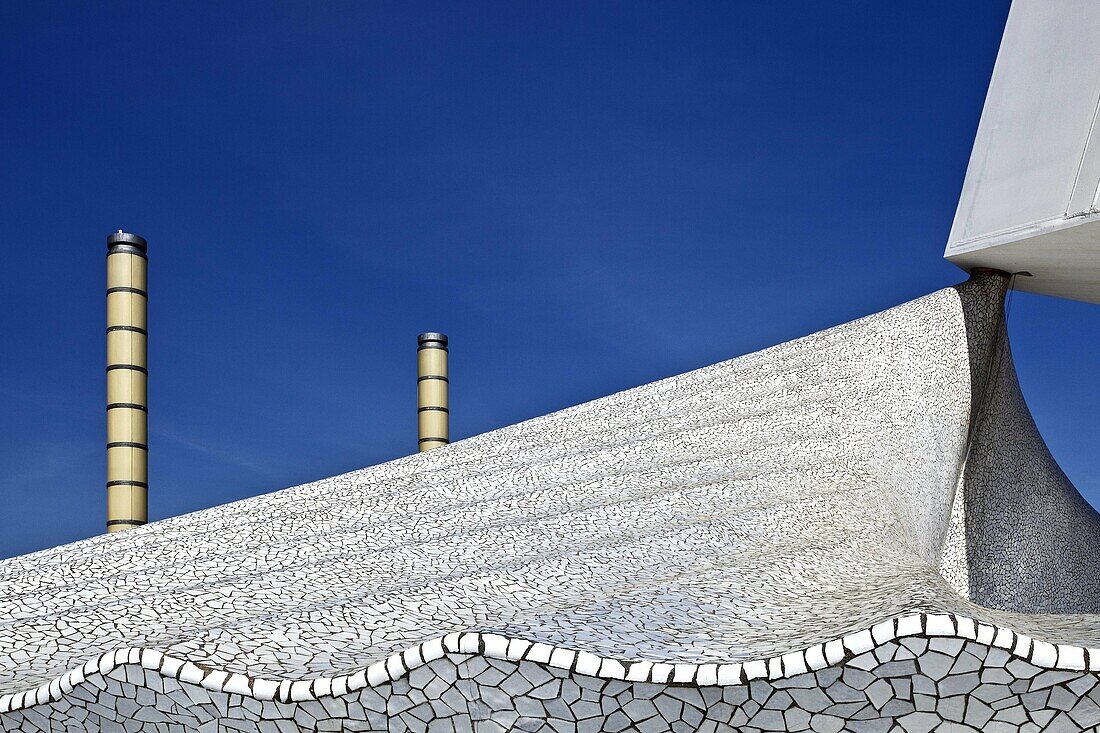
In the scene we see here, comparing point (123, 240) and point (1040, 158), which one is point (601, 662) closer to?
point (1040, 158)

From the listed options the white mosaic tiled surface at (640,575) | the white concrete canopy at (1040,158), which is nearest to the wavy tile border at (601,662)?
the white mosaic tiled surface at (640,575)

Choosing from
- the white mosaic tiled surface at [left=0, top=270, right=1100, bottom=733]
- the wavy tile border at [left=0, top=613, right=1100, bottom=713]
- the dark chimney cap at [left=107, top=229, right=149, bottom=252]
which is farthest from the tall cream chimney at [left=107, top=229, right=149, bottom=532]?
the wavy tile border at [left=0, top=613, right=1100, bottom=713]

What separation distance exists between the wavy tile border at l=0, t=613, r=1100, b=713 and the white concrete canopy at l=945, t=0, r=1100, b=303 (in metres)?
2.60

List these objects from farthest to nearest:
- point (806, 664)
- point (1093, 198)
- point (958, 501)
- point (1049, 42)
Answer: point (958, 501)
point (1049, 42)
point (1093, 198)
point (806, 664)

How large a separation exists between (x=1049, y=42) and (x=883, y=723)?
3.44 meters

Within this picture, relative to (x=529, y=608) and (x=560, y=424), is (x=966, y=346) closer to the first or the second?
(x=560, y=424)

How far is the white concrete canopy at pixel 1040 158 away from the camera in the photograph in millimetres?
3589

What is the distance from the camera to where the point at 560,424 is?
173 inches

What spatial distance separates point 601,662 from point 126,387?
5.75m

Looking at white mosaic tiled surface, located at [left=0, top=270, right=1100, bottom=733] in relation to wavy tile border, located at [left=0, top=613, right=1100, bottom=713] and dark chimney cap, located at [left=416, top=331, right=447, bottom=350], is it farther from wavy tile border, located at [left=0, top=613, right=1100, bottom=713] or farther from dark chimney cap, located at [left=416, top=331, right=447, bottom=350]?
dark chimney cap, located at [left=416, top=331, right=447, bottom=350]

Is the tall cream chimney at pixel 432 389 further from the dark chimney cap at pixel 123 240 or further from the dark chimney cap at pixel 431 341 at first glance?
the dark chimney cap at pixel 123 240

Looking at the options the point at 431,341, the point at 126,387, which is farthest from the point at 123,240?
the point at 431,341

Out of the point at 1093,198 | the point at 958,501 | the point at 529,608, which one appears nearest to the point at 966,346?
the point at 958,501

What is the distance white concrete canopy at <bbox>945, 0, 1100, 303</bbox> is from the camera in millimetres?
3589
